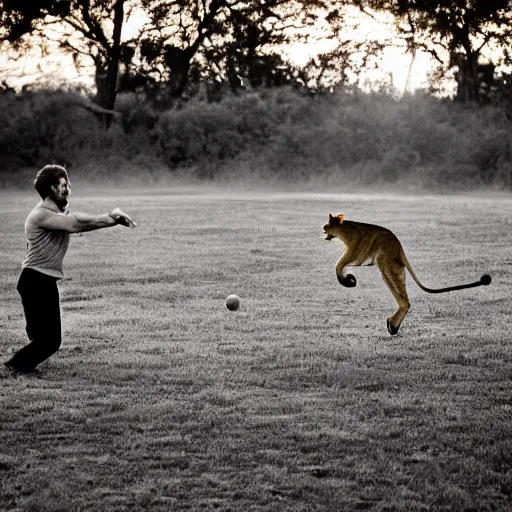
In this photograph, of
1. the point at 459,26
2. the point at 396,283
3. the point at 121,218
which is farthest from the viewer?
the point at 459,26

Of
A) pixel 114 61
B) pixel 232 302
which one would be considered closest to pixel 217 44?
pixel 114 61

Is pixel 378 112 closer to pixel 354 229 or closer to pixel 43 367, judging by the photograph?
pixel 43 367

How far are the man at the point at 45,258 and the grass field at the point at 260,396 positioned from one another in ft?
0.83

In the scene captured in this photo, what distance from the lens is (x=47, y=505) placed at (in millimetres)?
4375

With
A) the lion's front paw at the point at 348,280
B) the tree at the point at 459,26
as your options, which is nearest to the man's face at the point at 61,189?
the lion's front paw at the point at 348,280

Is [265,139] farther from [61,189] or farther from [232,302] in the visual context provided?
[61,189]

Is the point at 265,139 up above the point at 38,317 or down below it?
above

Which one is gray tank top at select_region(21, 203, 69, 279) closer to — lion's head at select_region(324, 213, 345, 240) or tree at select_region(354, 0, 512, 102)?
lion's head at select_region(324, 213, 345, 240)

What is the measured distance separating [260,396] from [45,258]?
5.98ft

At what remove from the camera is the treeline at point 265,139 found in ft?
106

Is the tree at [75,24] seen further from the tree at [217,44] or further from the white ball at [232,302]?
the white ball at [232,302]

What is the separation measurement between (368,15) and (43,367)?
25258mm

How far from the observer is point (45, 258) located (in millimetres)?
6590

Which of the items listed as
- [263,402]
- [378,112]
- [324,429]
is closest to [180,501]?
[324,429]
